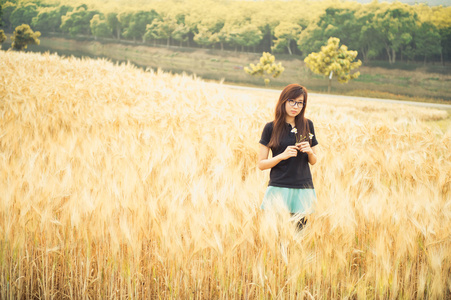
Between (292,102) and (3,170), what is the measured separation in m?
2.33

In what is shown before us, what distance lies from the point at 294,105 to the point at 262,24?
→ 63436 mm

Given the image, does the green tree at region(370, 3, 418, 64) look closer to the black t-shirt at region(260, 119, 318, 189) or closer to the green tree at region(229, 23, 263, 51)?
the green tree at region(229, 23, 263, 51)

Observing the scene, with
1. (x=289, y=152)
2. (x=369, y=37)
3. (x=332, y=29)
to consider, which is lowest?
(x=289, y=152)

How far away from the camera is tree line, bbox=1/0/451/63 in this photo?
1880 inches

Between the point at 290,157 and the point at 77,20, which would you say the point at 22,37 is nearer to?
the point at 77,20

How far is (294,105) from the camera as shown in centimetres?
241

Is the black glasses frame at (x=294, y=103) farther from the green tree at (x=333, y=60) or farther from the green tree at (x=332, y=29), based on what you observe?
the green tree at (x=332, y=29)

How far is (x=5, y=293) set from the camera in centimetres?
189

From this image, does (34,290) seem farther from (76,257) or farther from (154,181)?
(154,181)

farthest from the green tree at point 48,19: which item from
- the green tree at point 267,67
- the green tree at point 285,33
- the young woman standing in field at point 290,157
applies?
the young woman standing in field at point 290,157

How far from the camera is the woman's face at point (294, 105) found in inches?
94.7

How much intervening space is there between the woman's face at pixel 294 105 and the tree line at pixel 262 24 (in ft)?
168

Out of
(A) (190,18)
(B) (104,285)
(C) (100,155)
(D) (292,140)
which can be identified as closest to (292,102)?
(D) (292,140)

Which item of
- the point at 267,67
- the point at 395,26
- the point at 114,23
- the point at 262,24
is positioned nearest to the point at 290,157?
the point at 267,67
